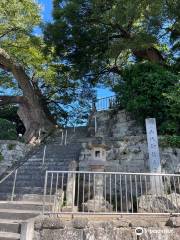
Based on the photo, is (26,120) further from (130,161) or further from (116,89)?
(130,161)

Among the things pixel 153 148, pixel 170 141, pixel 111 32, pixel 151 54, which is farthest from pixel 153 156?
pixel 111 32

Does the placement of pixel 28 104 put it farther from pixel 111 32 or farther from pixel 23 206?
pixel 23 206

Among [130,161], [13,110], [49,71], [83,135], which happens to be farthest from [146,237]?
[13,110]

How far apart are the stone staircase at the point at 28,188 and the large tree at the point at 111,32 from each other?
18.6 feet

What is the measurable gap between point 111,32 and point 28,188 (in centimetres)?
1068

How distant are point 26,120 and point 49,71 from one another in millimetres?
3736

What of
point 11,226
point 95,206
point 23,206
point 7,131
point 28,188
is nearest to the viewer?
point 11,226

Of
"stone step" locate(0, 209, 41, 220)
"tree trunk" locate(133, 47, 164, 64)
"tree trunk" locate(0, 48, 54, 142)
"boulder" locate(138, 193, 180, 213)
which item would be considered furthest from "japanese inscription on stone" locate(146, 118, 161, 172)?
"tree trunk" locate(0, 48, 54, 142)

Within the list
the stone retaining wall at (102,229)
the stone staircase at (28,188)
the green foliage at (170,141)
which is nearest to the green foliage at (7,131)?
the stone staircase at (28,188)

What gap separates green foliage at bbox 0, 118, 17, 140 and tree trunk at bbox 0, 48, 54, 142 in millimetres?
864

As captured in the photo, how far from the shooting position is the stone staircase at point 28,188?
5.68 metres

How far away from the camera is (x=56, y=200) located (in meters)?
6.66

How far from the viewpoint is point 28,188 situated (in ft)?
27.7

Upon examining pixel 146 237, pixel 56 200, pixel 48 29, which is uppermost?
pixel 48 29
